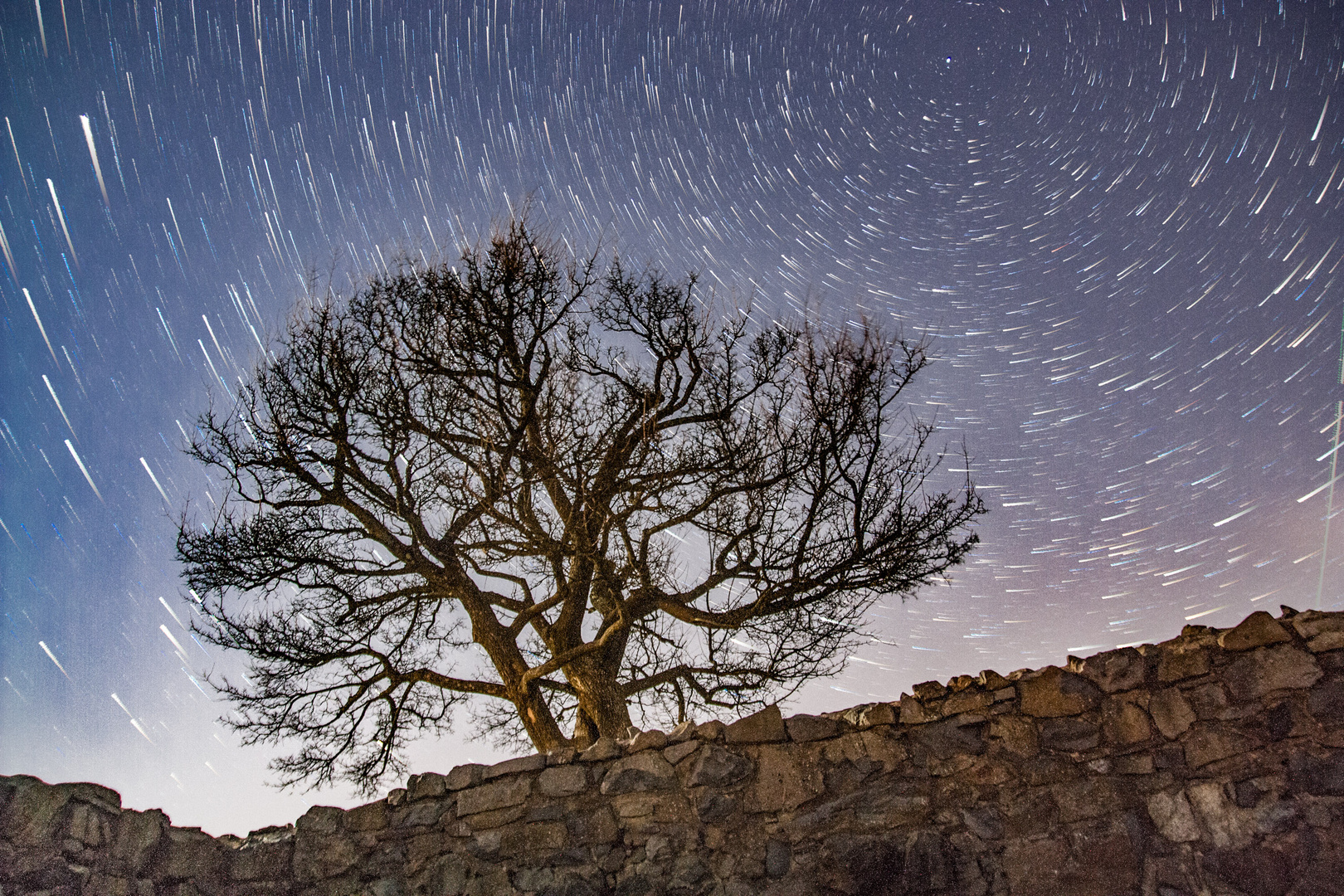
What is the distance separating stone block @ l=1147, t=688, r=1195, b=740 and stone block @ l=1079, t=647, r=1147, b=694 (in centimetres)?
12

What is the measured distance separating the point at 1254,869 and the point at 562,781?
3.60m

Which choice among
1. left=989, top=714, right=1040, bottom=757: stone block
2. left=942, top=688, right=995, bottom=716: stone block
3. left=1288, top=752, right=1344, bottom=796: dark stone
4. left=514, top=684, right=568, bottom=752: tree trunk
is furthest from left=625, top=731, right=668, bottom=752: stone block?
left=514, top=684, right=568, bottom=752: tree trunk

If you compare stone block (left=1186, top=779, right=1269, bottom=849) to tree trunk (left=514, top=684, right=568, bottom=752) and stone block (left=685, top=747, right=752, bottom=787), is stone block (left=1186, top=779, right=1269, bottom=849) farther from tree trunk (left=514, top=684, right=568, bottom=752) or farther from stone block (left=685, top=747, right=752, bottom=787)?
tree trunk (left=514, top=684, right=568, bottom=752)

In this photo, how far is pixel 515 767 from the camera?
4816 mm

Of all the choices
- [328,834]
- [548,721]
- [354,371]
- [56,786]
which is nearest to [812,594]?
[548,721]

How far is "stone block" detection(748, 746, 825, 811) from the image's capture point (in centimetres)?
432

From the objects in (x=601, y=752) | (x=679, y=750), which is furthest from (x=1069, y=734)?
(x=601, y=752)

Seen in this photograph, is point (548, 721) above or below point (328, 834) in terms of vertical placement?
above

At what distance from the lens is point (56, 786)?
175 inches

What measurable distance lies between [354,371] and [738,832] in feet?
20.5

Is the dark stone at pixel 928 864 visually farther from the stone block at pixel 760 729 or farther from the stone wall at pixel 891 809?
the stone block at pixel 760 729

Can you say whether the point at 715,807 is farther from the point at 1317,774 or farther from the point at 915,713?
the point at 1317,774

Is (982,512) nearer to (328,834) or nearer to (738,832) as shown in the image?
(738,832)

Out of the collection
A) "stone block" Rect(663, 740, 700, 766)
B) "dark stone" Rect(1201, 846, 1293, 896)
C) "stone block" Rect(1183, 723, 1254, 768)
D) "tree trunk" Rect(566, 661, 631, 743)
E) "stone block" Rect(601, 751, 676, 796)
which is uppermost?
"tree trunk" Rect(566, 661, 631, 743)
